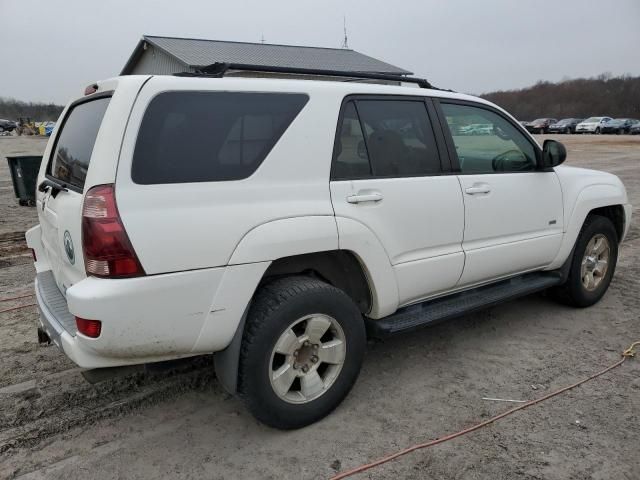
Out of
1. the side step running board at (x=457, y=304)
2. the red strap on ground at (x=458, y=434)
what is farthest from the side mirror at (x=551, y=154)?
the red strap on ground at (x=458, y=434)

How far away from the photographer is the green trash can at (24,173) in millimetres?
10156

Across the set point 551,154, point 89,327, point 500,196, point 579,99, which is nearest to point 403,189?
point 500,196

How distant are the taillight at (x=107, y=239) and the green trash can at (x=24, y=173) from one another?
9162mm

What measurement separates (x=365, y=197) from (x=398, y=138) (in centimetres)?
55

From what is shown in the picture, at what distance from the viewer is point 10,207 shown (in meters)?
10.5

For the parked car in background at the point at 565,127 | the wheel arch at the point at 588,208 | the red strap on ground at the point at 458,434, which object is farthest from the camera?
the parked car in background at the point at 565,127

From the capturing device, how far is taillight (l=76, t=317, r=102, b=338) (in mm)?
2188

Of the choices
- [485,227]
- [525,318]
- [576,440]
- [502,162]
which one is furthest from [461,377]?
[502,162]

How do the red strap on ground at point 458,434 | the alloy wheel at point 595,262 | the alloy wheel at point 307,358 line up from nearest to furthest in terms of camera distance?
the red strap on ground at point 458,434
the alloy wheel at point 307,358
the alloy wheel at point 595,262

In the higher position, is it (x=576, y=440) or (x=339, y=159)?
(x=339, y=159)

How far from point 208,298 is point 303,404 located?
0.84 metres

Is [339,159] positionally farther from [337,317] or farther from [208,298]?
[208,298]

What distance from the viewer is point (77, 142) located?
2814mm

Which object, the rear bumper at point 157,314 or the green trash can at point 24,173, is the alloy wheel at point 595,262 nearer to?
the rear bumper at point 157,314
